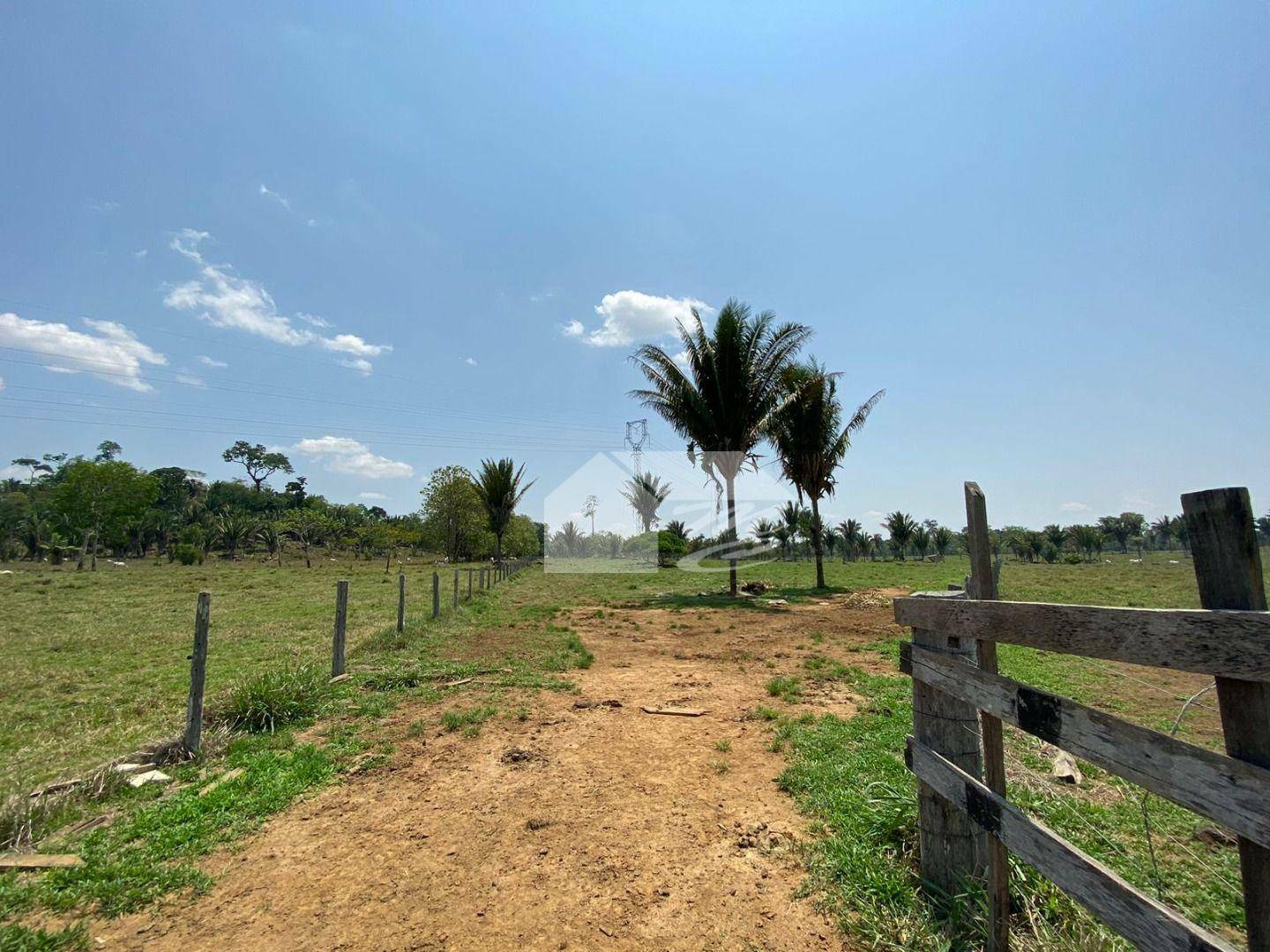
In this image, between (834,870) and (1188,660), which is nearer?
(1188,660)

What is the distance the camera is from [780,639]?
9812mm

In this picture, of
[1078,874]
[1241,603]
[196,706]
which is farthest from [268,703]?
[1241,603]

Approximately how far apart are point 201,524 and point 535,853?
220 feet

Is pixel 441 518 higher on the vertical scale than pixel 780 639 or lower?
higher

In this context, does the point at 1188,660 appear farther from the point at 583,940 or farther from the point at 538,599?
the point at 538,599

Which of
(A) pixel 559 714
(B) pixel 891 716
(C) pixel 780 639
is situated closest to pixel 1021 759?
(B) pixel 891 716

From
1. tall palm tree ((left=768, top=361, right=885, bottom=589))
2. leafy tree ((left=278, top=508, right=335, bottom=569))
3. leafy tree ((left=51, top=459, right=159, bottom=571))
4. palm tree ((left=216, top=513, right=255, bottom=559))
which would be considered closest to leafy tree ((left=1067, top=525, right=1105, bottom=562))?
tall palm tree ((left=768, top=361, right=885, bottom=589))

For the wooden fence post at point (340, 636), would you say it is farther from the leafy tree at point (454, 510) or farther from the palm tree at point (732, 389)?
the leafy tree at point (454, 510)

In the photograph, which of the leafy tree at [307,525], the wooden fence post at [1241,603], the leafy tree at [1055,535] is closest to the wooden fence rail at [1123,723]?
the wooden fence post at [1241,603]

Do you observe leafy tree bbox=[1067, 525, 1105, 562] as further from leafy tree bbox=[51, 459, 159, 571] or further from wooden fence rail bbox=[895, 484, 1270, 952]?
leafy tree bbox=[51, 459, 159, 571]

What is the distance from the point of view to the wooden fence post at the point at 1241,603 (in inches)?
50.9

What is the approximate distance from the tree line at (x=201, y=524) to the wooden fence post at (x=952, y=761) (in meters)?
23.0

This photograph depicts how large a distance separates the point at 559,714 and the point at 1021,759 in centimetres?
392

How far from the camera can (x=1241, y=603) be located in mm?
1367
